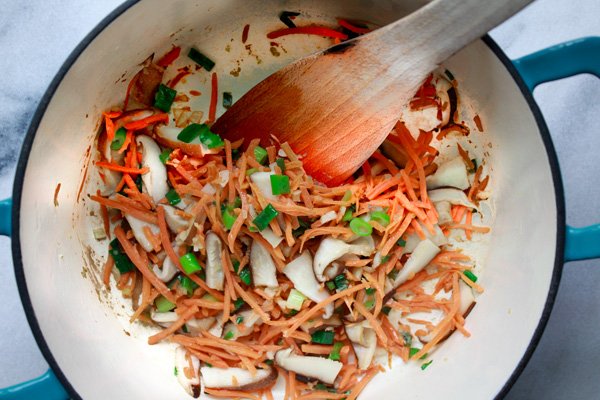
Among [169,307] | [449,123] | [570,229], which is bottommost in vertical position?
[169,307]

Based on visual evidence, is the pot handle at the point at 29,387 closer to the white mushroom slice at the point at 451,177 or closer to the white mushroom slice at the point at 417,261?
the white mushroom slice at the point at 417,261

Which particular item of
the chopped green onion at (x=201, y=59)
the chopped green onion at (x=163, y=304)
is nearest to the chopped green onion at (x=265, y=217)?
the chopped green onion at (x=163, y=304)

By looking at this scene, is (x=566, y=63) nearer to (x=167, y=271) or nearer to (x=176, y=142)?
(x=176, y=142)

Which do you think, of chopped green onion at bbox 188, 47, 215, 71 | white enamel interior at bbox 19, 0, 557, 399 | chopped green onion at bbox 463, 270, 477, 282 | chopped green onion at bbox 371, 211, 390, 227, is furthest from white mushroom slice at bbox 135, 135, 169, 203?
chopped green onion at bbox 463, 270, 477, 282

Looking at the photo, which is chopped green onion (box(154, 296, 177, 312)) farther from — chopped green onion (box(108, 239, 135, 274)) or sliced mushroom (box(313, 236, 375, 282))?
sliced mushroom (box(313, 236, 375, 282))

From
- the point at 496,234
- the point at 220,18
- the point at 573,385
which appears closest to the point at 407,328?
the point at 496,234

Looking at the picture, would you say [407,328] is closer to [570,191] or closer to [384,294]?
[384,294]
